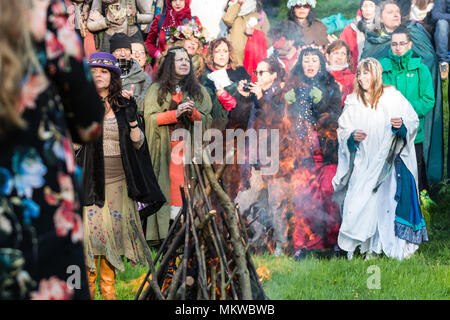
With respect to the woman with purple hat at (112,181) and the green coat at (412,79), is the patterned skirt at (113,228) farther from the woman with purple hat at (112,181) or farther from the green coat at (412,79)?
the green coat at (412,79)

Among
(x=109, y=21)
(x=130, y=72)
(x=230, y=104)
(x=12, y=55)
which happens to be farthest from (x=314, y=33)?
(x=12, y=55)

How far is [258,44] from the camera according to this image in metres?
6.39

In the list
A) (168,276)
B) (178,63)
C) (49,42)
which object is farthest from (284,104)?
(49,42)

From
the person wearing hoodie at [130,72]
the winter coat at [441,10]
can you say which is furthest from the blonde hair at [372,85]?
the person wearing hoodie at [130,72]

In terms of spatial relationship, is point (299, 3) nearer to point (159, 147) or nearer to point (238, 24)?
point (238, 24)

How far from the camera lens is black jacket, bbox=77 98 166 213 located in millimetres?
4770

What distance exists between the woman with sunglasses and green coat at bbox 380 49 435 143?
0.59 meters

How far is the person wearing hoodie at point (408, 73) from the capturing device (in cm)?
625

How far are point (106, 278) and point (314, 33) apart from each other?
2996 mm

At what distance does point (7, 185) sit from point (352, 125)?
460 centimetres

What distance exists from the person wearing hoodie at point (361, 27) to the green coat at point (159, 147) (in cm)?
151

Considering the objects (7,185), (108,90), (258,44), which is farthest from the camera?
(258,44)

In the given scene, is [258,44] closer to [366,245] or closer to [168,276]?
[366,245]

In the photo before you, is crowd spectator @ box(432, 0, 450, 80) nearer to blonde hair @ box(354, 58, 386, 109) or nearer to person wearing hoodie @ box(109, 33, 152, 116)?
blonde hair @ box(354, 58, 386, 109)
